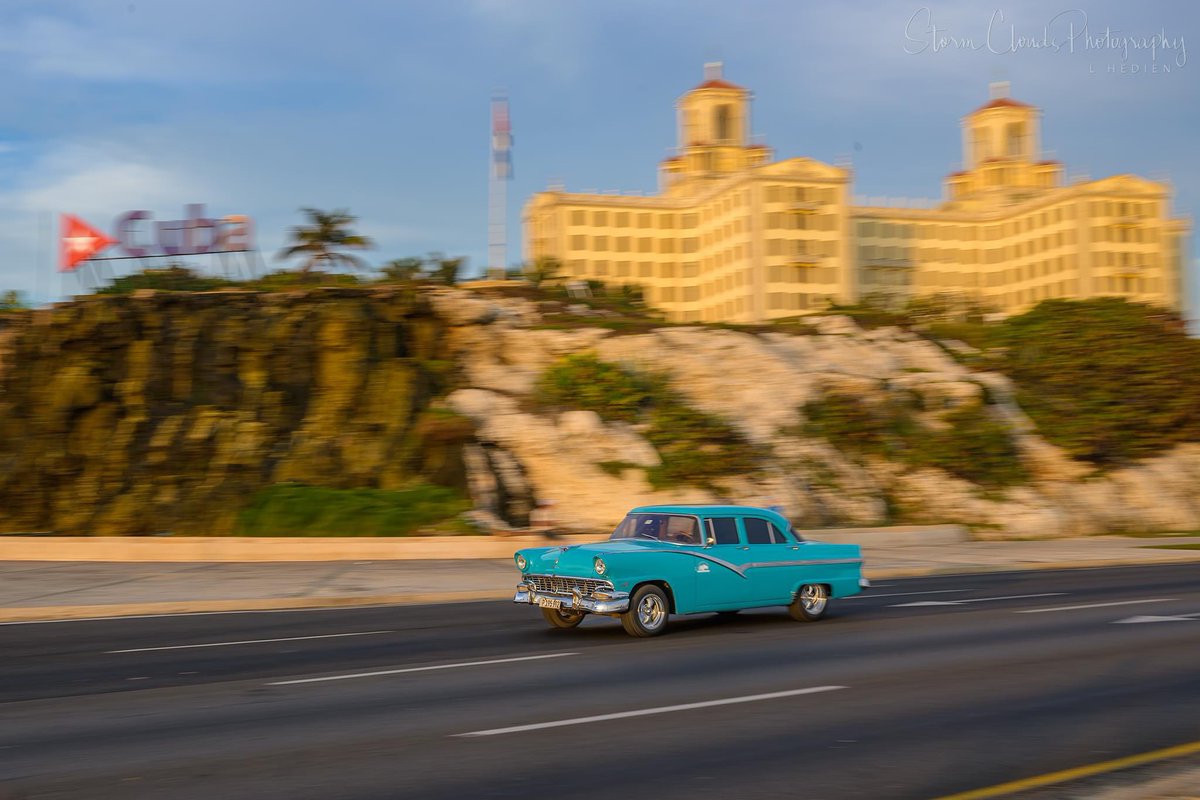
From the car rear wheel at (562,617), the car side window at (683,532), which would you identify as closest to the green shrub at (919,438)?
the car side window at (683,532)

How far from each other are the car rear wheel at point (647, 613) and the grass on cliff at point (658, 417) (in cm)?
1738

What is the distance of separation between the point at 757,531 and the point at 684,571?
4.84ft

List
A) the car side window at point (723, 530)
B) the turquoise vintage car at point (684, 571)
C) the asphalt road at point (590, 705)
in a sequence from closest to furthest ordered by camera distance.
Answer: the asphalt road at point (590, 705) → the turquoise vintage car at point (684, 571) → the car side window at point (723, 530)

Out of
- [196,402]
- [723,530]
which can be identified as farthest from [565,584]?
[196,402]

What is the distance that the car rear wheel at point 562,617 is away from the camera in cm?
1422

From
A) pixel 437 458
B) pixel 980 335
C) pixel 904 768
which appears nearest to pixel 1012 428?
pixel 980 335

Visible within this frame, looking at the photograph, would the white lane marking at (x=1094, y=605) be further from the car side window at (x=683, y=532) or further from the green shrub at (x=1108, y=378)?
the green shrub at (x=1108, y=378)

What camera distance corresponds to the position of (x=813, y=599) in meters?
15.2

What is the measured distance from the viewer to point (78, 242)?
43.1 m

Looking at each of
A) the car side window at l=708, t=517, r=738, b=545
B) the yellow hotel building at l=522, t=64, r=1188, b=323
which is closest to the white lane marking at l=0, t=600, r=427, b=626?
the car side window at l=708, t=517, r=738, b=545

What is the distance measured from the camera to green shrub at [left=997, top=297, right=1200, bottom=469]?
37688mm

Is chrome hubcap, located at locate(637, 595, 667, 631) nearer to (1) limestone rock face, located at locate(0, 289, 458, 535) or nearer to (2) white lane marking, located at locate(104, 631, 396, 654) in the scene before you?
(2) white lane marking, located at locate(104, 631, 396, 654)

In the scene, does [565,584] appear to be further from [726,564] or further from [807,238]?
[807,238]

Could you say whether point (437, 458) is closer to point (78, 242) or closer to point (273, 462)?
point (273, 462)
